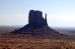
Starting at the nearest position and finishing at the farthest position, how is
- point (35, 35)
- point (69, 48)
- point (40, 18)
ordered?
1. point (69, 48)
2. point (35, 35)
3. point (40, 18)

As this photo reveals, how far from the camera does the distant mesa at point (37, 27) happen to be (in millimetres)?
111438

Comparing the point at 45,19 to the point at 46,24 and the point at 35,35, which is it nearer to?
the point at 46,24

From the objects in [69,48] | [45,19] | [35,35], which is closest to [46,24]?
[45,19]

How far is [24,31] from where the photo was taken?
111688 mm

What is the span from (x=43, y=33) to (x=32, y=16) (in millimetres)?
11523

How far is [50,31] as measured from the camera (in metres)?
113

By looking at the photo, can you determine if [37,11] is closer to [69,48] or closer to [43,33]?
[43,33]

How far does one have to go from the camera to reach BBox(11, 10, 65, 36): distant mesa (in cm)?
11144

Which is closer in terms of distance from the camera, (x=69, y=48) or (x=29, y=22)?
(x=69, y=48)

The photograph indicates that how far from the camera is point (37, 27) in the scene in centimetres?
11344

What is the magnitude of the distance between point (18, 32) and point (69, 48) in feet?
216

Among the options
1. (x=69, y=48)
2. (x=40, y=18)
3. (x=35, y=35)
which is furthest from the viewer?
(x=40, y=18)

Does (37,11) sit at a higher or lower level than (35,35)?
higher

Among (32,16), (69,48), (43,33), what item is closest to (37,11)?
(32,16)
